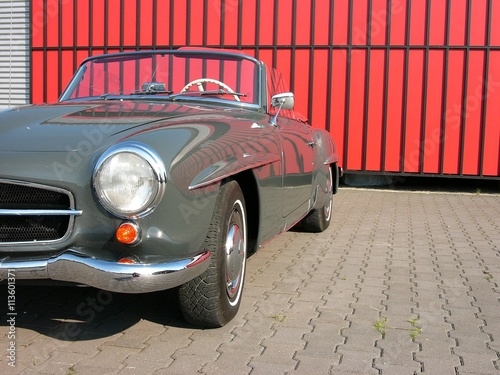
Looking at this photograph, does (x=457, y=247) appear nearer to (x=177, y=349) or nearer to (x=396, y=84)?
(x=177, y=349)

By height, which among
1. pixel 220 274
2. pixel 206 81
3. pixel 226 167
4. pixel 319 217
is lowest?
pixel 319 217

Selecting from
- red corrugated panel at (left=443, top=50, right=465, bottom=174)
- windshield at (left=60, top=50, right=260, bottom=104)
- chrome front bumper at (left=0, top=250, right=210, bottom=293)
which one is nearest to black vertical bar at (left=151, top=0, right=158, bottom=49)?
red corrugated panel at (left=443, top=50, right=465, bottom=174)

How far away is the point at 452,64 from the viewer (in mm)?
9484

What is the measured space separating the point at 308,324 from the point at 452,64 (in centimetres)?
739

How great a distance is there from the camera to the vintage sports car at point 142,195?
2.51m

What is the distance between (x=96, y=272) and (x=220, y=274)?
68 cm

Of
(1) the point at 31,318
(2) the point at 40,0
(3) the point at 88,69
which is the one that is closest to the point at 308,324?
(1) the point at 31,318

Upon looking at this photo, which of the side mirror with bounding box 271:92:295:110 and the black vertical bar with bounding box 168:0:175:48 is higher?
the black vertical bar with bounding box 168:0:175:48

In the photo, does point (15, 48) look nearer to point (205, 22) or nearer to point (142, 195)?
point (205, 22)

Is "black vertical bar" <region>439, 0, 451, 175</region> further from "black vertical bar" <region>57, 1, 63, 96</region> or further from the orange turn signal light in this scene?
the orange turn signal light

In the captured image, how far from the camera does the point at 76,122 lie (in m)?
2.99

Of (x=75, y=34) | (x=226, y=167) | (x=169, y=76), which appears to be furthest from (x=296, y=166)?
(x=75, y=34)

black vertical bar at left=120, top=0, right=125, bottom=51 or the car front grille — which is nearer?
the car front grille
